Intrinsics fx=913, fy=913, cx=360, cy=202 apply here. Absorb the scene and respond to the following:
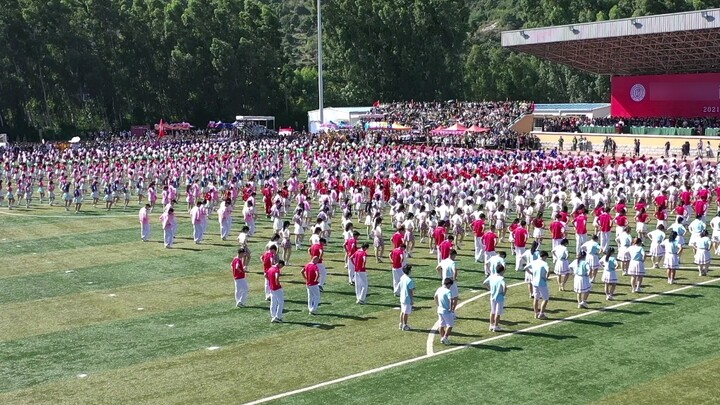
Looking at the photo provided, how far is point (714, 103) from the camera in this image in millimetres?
60969

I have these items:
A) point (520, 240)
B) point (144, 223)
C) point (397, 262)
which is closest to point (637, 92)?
point (144, 223)

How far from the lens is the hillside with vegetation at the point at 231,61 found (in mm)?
80188

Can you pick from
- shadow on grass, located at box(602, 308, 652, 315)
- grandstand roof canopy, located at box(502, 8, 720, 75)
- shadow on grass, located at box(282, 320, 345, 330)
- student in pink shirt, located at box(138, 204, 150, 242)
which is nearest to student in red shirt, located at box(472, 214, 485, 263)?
shadow on grass, located at box(602, 308, 652, 315)

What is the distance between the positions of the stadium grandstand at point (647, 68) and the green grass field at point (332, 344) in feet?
109

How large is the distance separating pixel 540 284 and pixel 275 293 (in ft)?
18.7

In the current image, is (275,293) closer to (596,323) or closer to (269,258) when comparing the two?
(269,258)

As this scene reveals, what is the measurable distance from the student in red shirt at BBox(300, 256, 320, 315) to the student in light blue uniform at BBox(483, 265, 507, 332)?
394cm

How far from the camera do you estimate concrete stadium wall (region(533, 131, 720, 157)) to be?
55.4 meters

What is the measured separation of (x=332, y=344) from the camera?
18.2 meters

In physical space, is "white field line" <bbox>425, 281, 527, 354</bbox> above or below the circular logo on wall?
below

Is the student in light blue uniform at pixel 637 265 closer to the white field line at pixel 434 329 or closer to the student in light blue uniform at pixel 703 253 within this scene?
the student in light blue uniform at pixel 703 253

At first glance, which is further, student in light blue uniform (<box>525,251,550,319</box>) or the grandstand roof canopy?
the grandstand roof canopy

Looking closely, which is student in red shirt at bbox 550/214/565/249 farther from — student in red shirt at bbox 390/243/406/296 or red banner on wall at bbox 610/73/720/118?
red banner on wall at bbox 610/73/720/118

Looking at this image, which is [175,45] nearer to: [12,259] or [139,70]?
[139,70]
